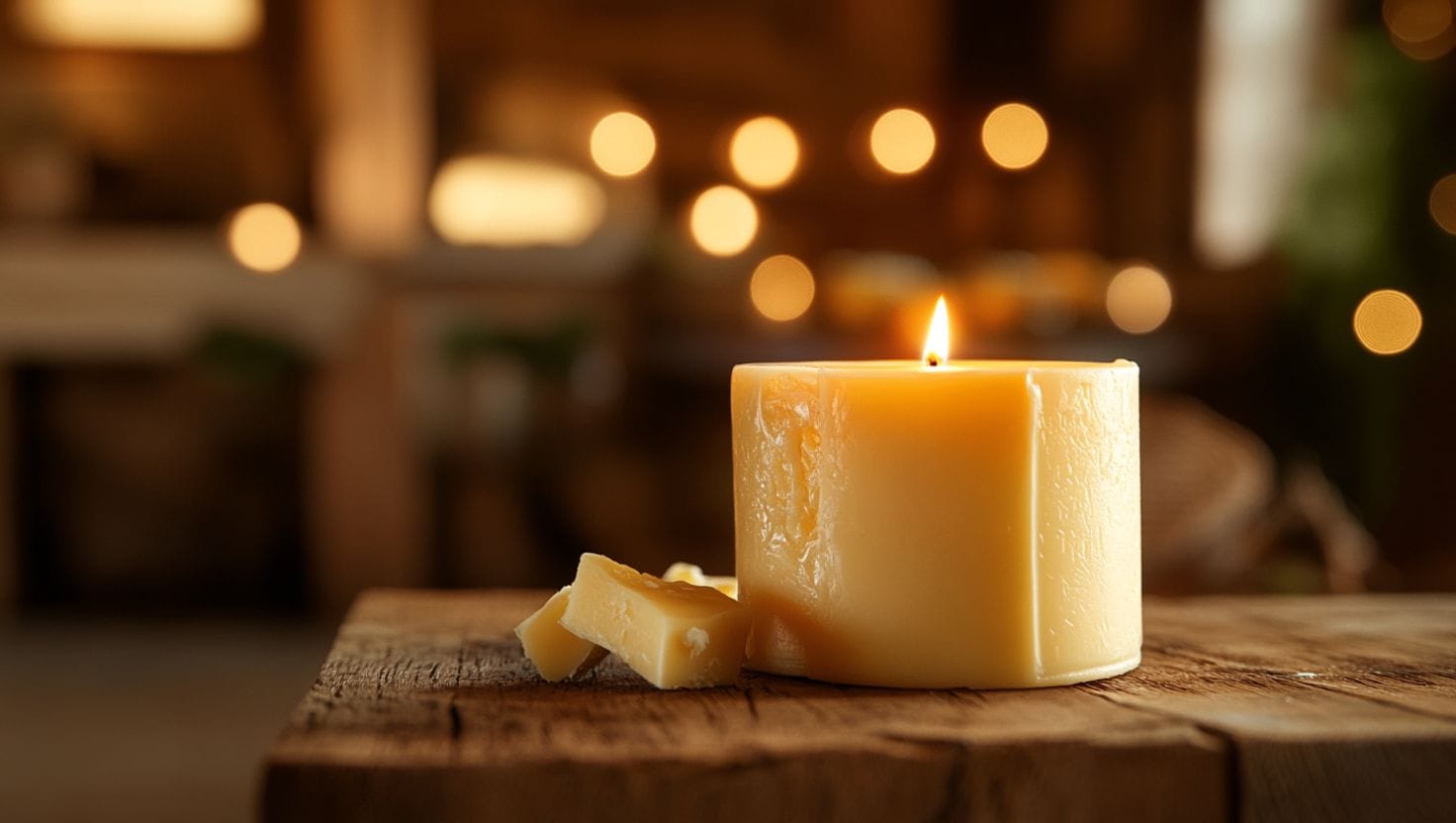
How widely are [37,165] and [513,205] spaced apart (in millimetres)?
1048

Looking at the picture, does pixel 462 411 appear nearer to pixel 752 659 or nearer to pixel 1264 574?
pixel 1264 574

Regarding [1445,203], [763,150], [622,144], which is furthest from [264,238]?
[1445,203]

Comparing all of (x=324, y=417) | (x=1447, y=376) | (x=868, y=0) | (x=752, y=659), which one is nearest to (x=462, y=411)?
(x=324, y=417)

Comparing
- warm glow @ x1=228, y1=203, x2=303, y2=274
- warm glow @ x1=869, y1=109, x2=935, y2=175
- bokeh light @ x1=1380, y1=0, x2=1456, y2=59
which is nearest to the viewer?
bokeh light @ x1=1380, y1=0, x2=1456, y2=59

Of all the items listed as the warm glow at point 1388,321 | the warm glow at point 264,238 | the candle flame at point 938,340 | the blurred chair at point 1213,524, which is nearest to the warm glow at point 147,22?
the warm glow at point 264,238

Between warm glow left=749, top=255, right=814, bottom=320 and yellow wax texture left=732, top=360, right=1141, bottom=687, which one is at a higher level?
warm glow left=749, top=255, right=814, bottom=320

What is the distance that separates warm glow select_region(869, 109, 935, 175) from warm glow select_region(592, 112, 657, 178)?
1.90ft

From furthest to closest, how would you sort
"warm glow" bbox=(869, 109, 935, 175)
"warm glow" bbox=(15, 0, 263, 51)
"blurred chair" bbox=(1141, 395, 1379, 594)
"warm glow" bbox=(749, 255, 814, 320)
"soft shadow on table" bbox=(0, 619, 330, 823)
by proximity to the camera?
"warm glow" bbox=(869, 109, 935, 175)
"warm glow" bbox=(15, 0, 263, 51)
"warm glow" bbox=(749, 255, 814, 320)
"soft shadow on table" bbox=(0, 619, 330, 823)
"blurred chair" bbox=(1141, 395, 1379, 594)

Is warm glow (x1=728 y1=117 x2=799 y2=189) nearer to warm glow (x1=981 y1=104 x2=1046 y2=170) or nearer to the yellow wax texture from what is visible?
warm glow (x1=981 y1=104 x2=1046 y2=170)

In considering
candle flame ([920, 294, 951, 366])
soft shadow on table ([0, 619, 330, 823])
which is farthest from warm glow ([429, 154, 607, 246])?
candle flame ([920, 294, 951, 366])

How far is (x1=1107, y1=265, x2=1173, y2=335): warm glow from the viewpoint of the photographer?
304 cm

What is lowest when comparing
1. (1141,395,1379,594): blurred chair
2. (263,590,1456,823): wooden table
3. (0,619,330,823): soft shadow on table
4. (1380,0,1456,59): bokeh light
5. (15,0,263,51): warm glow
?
(0,619,330,823): soft shadow on table

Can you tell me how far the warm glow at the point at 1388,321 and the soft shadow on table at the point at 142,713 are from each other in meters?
1.91

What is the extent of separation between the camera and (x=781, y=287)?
3.46 metres
